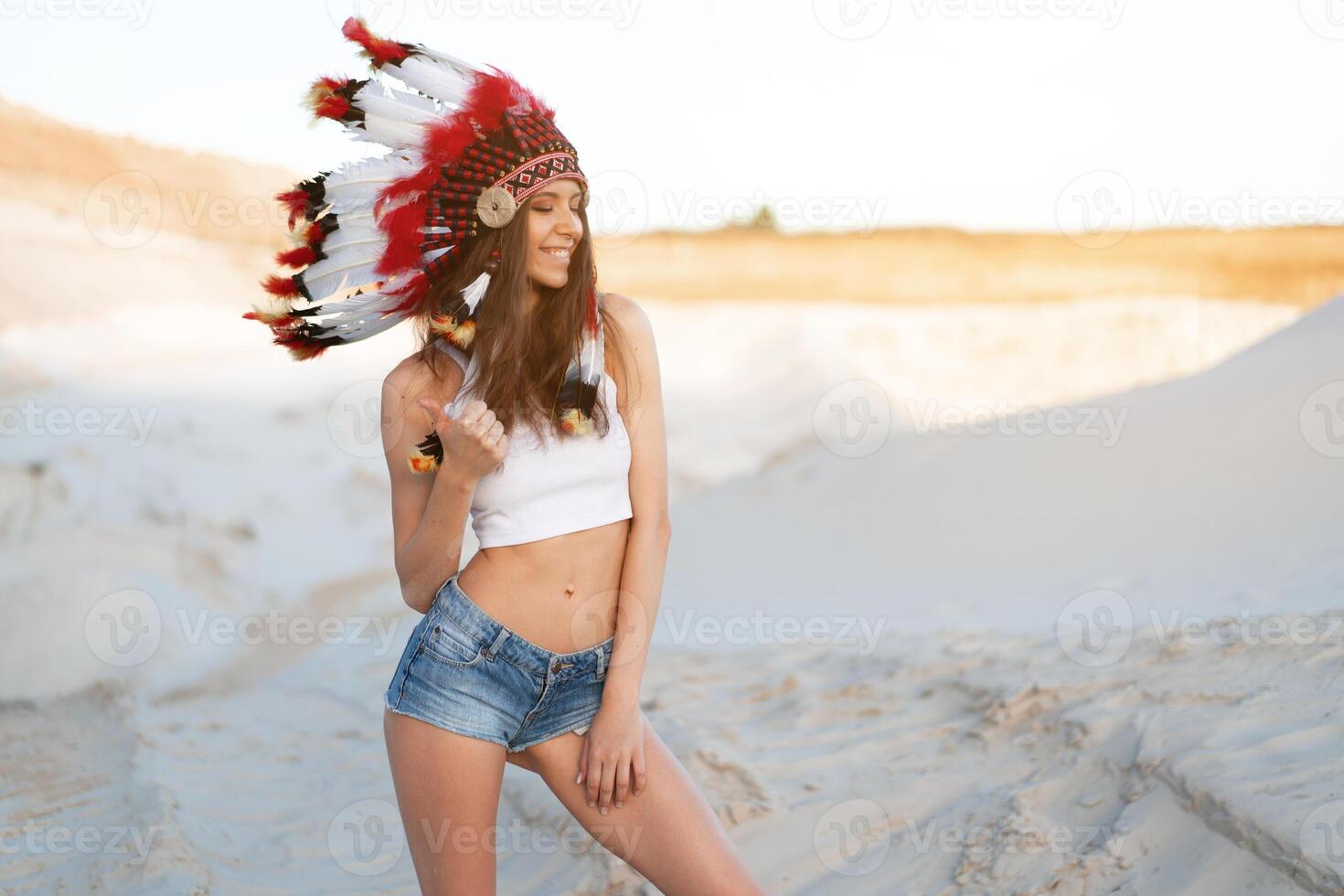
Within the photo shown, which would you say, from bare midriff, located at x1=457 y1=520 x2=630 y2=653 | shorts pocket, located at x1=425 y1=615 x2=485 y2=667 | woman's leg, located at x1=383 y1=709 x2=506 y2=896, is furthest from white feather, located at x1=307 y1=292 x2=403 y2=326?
woman's leg, located at x1=383 y1=709 x2=506 y2=896

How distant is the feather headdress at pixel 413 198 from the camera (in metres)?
2.17

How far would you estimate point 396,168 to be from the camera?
227 cm

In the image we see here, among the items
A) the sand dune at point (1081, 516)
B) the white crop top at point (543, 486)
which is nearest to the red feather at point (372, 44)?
the white crop top at point (543, 486)


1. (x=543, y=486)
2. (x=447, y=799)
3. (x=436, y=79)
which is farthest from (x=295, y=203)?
(x=447, y=799)

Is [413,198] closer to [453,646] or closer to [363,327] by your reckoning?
[363,327]

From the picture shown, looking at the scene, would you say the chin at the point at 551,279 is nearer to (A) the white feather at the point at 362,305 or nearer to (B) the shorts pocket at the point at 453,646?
(A) the white feather at the point at 362,305

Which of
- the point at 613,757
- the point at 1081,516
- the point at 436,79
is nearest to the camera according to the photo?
the point at 613,757

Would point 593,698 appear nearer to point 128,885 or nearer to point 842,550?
point 128,885

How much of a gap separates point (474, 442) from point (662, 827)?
0.75 m

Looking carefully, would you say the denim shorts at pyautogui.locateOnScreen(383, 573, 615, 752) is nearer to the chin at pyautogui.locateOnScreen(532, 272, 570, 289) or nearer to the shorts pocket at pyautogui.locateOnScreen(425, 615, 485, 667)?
the shorts pocket at pyautogui.locateOnScreen(425, 615, 485, 667)

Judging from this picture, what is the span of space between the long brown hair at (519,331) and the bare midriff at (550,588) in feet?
0.66

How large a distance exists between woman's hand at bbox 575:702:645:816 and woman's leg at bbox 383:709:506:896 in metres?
0.17

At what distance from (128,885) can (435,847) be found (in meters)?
2.05

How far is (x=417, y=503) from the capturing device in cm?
212
